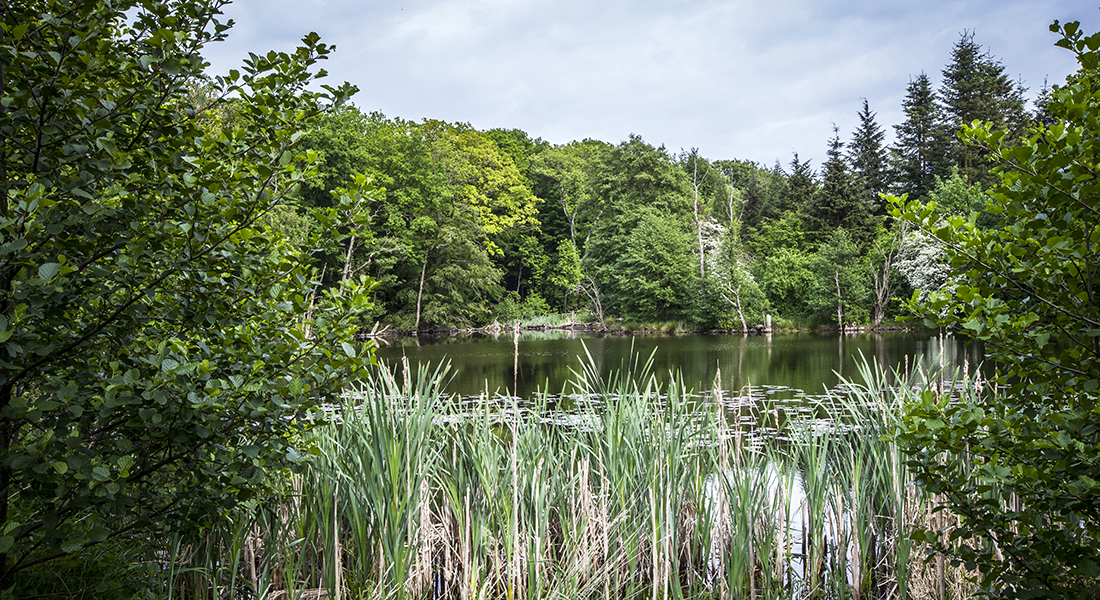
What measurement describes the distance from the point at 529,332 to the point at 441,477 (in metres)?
32.3

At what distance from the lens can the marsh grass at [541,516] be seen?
3199 millimetres

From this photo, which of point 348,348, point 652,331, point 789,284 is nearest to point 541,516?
point 348,348

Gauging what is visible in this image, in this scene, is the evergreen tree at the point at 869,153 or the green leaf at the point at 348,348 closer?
the green leaf at the point at 348,348

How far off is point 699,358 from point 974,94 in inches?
1321

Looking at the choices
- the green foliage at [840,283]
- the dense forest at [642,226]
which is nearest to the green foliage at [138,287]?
the dense forest at [642,226]

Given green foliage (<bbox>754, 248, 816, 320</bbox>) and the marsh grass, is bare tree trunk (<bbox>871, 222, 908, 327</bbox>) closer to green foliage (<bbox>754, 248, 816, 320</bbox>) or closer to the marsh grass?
green foliage (<bbox>754, 248, 816, 320</bbox>)

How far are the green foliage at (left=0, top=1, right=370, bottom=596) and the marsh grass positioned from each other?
0.88 metres

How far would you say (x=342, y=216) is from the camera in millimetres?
2547

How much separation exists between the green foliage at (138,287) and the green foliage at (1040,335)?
6.89ft

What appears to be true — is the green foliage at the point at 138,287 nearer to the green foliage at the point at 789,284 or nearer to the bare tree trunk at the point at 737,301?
the bare tree trunk at the point at 737,301

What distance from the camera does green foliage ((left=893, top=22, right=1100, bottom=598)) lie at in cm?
174

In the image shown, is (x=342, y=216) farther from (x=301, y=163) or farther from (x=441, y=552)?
(x=441, y=552)

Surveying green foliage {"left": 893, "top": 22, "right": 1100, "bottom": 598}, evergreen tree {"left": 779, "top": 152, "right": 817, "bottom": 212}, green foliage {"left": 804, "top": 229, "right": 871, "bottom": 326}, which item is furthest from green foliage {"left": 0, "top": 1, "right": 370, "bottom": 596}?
evergreen tree {"left": 779, "top": 152, "right": 817, "bottom": 212}

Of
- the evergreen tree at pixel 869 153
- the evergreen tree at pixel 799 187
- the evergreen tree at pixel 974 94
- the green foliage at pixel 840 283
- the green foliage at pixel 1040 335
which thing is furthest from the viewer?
the evergreen tree at pixel 799 187
